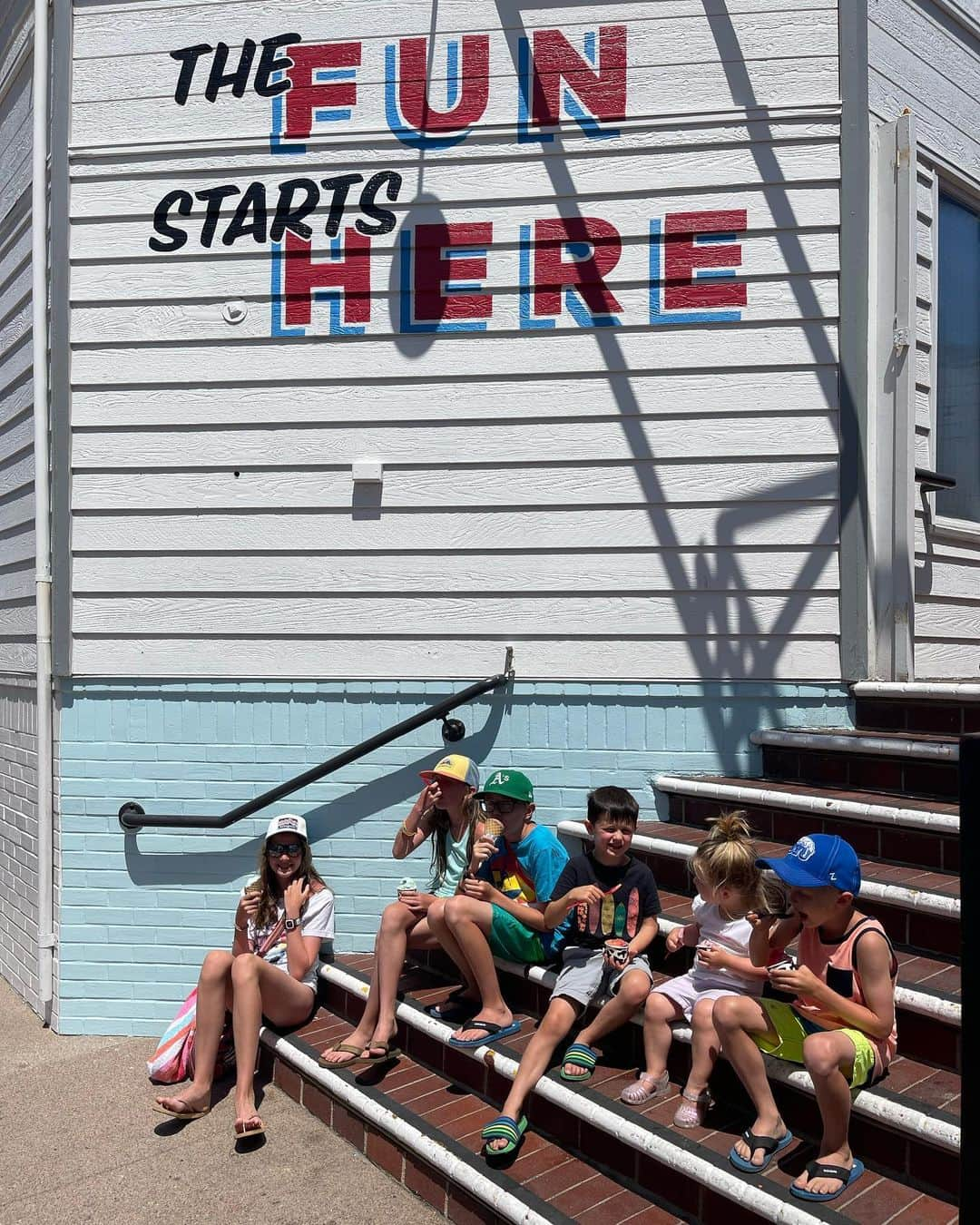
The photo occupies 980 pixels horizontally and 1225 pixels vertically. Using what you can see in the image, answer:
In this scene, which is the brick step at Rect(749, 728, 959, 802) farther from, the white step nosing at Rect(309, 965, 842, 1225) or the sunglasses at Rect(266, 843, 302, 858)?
the sunglasses at Rect(266, 843, 302, 858)

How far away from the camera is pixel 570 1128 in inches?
125

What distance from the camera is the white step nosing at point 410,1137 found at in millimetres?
2912

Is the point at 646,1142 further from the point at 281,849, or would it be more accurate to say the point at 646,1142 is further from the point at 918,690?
the point at 918,690

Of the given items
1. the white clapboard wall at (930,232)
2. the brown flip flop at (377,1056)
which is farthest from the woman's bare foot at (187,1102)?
the white clapboard wall at (930,232)

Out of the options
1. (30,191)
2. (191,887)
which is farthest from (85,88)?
(191,887)

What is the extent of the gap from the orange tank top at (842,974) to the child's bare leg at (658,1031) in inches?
17.7

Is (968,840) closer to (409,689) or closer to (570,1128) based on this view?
(570,1128)

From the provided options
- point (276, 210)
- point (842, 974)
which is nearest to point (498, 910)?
point (842, 974)

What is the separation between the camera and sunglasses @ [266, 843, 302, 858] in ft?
14.4

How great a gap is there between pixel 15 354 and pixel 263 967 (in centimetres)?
370

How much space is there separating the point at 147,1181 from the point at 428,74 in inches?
184

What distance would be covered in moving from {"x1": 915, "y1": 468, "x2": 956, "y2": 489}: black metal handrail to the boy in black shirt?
2.38 m

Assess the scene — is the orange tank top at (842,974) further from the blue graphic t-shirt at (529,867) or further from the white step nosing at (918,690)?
the white step nosing at (918,690)

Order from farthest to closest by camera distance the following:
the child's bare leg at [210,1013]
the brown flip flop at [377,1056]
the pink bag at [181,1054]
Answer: the pink bag at [181,1054]
the child's bare leg at [210,1013]
the brown flip flop at [377,1056]
